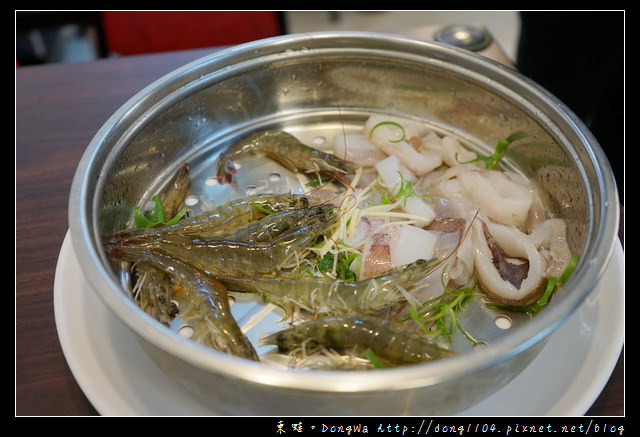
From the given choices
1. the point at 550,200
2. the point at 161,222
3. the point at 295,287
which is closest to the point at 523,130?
the point at 550,200

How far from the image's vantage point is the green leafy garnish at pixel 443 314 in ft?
5.17

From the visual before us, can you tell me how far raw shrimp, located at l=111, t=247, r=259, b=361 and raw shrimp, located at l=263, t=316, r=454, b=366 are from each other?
0.31ft

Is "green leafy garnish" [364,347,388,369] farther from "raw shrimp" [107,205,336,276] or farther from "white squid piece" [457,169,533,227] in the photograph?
"white squid piece" [457,169,533,227]

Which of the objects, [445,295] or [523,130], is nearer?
[445,295]

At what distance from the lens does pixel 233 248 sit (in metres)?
1.72

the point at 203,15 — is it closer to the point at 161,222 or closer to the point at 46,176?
the point at 46,176

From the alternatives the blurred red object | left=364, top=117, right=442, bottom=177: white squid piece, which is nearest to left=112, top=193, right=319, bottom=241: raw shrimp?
left=364, top=117, right=442, bottom=177: white squid piece

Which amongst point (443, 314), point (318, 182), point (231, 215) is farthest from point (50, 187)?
point (443, 314)

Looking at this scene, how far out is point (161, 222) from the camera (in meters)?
1.86

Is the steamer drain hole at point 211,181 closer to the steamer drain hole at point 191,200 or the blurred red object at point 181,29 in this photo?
the steamer drain hole at point 191,200

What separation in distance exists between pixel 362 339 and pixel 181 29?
2253 mm

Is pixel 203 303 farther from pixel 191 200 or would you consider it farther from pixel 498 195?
pixel 498 195

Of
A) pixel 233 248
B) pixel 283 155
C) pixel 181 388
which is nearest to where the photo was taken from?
pixel 181 388

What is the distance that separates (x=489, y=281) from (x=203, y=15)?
2.19 metres
